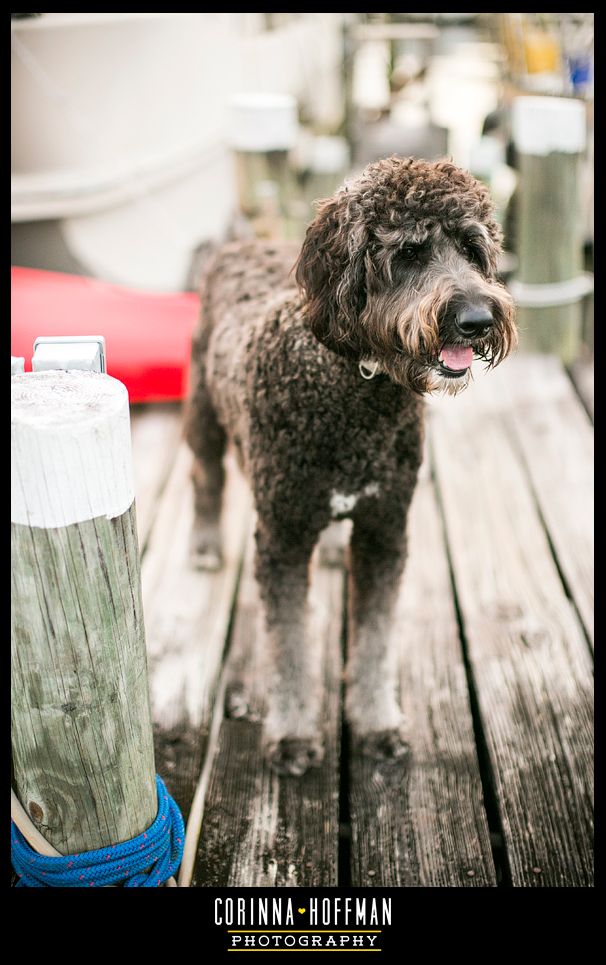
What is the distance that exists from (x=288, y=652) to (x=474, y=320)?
1218 mm

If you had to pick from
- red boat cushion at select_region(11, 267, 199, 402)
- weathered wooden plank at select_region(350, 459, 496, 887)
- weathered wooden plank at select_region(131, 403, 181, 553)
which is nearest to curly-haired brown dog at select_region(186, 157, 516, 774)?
weathered wooden plank at select_region(350, 459, 496, 887)

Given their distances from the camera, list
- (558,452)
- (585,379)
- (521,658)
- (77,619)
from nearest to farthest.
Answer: (77,619) → (521,658) → (558,452) → (585,379)

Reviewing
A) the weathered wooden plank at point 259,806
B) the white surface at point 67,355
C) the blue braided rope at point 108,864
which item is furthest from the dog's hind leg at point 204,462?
the blue braided rope at point 108,864

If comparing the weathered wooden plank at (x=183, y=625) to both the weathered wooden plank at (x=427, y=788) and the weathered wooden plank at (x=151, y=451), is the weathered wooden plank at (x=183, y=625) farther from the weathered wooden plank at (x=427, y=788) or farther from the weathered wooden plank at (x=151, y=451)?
the weathered wooden plank at (x=427, y=788)

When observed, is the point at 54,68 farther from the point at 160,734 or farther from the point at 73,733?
the point at 73,733

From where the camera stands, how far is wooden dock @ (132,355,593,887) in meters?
2.38

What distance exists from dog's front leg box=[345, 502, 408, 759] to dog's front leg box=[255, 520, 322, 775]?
0.14m

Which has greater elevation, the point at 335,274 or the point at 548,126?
the point at 548,126

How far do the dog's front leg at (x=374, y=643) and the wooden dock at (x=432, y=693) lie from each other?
77mm

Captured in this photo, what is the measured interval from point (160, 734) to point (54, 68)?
424 cm

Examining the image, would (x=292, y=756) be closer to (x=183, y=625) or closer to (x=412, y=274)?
(x=183, y=625)

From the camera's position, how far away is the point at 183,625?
3.23m

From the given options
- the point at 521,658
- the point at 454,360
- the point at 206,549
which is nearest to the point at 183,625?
the point at 206,549

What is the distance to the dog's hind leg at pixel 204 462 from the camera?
3281 millimetres
